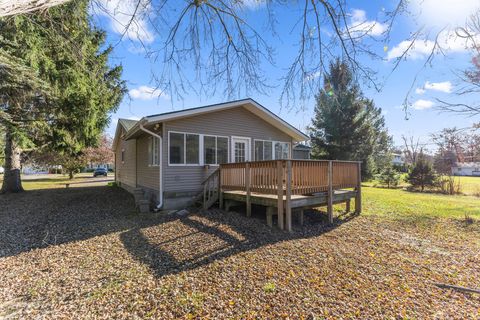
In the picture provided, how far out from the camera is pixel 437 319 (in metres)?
2.84

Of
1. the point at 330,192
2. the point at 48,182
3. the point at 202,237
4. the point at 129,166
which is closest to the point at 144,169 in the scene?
the point at 129,166

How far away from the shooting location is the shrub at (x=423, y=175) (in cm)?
1741

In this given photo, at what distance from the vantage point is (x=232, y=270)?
12.9ft

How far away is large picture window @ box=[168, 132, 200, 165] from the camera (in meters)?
8.41

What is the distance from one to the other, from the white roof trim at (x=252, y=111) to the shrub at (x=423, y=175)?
11.8 meters

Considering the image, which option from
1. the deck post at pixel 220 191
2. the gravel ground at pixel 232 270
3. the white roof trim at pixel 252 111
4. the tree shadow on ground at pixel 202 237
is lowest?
the gravel ground at pixel 232 270

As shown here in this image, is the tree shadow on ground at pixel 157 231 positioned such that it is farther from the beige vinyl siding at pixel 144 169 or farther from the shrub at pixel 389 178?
the shrub at pixel 389 178

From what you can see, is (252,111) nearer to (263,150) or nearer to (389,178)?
(263,150)

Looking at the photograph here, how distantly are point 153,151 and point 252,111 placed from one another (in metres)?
4.31

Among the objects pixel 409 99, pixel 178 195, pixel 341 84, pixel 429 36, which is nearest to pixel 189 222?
pixel 178 195

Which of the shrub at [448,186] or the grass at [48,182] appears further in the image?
the grass at [48,182]

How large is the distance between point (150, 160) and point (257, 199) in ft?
17.0

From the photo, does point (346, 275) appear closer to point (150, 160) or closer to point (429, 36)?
point (429, 36)

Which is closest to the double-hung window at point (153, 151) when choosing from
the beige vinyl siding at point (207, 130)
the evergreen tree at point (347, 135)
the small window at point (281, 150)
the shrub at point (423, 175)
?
the beige vinyl siding at point (207, 130)
